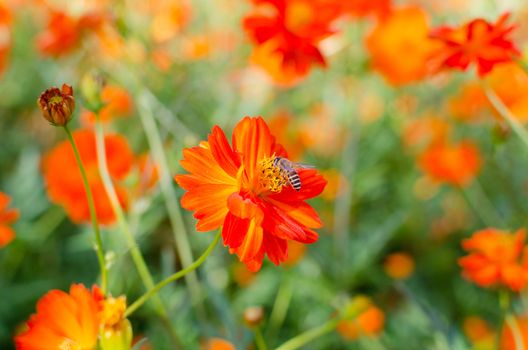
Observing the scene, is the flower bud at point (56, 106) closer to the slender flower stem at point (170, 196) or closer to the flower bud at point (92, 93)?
the flower bud at point (92, 93)

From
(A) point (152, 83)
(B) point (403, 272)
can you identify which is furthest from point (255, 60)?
(B) point (403, 272)

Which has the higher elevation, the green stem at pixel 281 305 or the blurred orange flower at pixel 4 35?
the blurred orange flower at pixel 4 35

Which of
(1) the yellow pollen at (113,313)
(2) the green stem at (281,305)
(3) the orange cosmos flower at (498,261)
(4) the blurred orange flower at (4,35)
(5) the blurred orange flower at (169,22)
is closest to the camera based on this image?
(1) the yellow pollen at (113,313)

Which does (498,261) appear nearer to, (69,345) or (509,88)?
(69,345)

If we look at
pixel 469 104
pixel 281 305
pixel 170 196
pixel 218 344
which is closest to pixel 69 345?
pixel 218 344

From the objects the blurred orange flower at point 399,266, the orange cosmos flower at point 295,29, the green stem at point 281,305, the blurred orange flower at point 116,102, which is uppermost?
the blurred orange flower at point 116,102

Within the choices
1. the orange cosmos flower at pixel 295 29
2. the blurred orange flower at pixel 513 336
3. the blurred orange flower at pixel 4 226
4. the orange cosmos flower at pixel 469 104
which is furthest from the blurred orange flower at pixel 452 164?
the blurred orange flower at pixel 4 226
